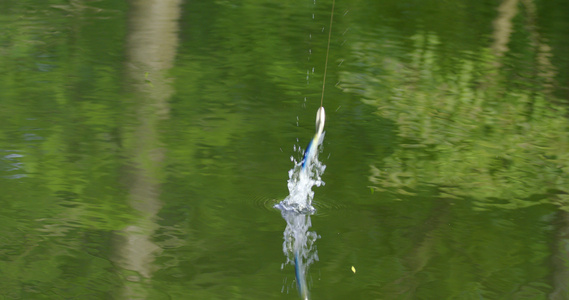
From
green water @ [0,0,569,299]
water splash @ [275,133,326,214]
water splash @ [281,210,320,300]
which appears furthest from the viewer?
water splash @ [275,133,326,214]

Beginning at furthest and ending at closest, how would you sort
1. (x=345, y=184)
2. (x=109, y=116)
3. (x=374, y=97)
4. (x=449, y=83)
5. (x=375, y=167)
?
(x=449, y=83)
(x=374, y=97)
(x=109, y=116)
(x=375, y=167)
(x=345, y=184)

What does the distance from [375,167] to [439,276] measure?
1.92 m

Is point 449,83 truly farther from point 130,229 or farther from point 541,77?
point 130,229

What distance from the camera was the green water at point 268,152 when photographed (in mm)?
4988

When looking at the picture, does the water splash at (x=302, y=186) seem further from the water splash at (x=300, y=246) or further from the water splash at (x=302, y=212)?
the water splash at (x=300, y=246)

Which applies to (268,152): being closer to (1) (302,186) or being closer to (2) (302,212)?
(1) (302,186)

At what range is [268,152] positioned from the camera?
23.3ft

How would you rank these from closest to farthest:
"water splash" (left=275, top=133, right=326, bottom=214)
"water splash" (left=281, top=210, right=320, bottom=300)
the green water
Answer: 1. "water splash" (left=281, top=210, right=320, bottom=300)
2. the green water
3. "water splash" (left=275, top=133, right=326, bottom=214)

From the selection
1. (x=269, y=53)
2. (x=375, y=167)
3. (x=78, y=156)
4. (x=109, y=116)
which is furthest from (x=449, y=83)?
(x=78, y=156)

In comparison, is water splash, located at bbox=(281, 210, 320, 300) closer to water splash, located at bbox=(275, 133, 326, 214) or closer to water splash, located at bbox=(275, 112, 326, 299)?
water splash, located at bbox=(275, 112, 326, 299)

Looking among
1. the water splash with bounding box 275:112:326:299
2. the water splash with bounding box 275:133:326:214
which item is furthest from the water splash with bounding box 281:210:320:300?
the water splash with bounding box 275:133:326:214

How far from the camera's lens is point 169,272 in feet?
15.9

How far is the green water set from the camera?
16.4 feet

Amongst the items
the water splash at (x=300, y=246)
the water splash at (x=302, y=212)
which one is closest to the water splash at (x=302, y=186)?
the water splash at (x=302, y=212)
